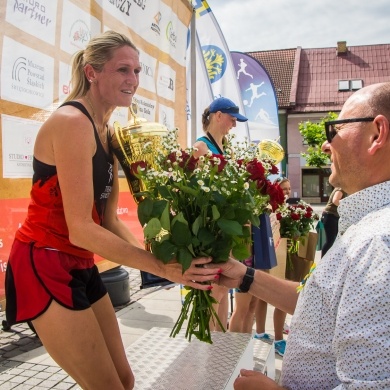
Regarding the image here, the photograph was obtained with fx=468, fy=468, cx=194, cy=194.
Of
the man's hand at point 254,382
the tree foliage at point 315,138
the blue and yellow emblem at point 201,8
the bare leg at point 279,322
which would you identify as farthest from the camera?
the tree foliage at point 315,138

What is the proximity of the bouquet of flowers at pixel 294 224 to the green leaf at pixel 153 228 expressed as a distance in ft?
8.96

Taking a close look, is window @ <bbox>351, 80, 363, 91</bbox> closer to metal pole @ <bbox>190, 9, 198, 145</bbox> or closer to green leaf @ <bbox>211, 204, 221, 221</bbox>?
metal pole @ <bbox>190, 9, 198, 145</bbox>

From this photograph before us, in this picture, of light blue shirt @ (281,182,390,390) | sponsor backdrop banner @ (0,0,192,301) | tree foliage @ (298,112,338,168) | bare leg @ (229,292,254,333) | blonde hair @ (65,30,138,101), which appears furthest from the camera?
tree foliage @ (298,112,338,168)

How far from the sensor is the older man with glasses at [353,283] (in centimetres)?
123

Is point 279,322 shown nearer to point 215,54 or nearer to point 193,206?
point 193,206

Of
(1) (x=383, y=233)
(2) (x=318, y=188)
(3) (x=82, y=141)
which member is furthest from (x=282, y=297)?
Answer: (2) (x=318, y=188)

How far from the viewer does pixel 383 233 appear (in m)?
1.29

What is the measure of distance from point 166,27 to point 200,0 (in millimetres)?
1352

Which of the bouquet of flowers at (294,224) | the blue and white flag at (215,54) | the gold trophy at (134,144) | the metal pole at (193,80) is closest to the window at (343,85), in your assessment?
the blue and white flag at (215,54)

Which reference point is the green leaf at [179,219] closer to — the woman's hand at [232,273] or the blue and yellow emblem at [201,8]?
the woman's hand at [232,273]

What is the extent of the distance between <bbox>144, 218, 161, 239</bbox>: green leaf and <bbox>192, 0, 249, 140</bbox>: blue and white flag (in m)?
4.08

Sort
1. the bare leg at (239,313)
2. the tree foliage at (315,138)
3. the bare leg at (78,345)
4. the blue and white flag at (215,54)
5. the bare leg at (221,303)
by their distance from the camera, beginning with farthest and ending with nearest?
the tree foliage at (315,138) → the blue and white flag at (215,54) → the bare leg at (239,313) → the bare leg at (221,303) → the bare leg at (78,345)

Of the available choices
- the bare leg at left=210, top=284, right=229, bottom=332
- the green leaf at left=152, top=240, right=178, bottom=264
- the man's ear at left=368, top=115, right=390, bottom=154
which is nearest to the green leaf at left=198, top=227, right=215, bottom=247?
the green leaf at left=152, top=240, right=178, bottom=264

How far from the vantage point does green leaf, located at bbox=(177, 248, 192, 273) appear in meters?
1.90
